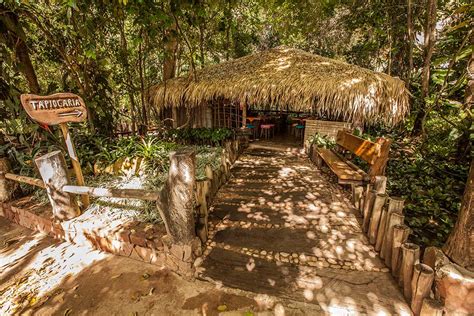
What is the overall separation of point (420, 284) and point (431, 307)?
156 mm

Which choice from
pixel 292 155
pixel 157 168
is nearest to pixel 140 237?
pixel 157 168

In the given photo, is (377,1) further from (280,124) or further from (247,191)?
(247,191)

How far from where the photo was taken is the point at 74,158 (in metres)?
3.24

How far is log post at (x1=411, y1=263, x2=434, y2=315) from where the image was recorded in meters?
1.71

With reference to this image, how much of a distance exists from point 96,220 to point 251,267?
2336 mm

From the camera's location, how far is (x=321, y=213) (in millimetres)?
3363

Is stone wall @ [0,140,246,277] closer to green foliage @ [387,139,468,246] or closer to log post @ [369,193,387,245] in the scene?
log post @ [369,193,387,245]

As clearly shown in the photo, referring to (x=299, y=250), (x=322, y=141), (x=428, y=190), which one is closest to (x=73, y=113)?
(x=299, y=250)

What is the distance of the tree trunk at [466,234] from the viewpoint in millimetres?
1704

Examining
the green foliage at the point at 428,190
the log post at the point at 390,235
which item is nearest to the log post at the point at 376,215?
the log post at the point at 390,235

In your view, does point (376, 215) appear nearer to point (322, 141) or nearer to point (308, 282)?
point (308, 282)

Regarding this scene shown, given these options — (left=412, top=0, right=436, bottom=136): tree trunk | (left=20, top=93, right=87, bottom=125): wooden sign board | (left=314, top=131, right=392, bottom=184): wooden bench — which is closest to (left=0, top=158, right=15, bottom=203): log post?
(left=20, top=93, right=87, bottom=125): wooden sign board

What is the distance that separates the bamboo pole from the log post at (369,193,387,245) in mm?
4099

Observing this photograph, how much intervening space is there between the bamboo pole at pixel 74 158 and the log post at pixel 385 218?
4.13 metres
